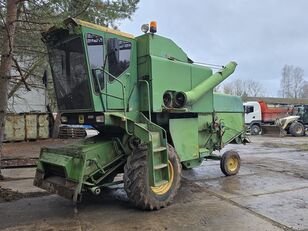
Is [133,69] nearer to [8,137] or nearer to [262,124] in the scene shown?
[8,137]

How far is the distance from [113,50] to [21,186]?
4038mm

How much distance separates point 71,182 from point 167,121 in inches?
98.8

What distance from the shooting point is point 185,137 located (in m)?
7.21

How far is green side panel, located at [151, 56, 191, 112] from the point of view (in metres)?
6.54

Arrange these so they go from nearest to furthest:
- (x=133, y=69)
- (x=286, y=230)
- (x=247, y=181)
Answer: (x=286, y=230) < (x=133, y=69) < (x=247, y=181)

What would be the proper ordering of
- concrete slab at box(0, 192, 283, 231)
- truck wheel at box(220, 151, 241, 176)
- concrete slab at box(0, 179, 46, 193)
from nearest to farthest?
concrete slab at box(0, 192, 283, 231), concrete slab at box(0, 179, 46, 193), truck wheel at box(220, 151, 241, 176)

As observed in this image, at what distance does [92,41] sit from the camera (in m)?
5.73

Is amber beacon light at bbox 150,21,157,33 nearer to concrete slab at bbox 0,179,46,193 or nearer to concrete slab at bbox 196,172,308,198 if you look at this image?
concrete slab at bbox 196,172,308,198

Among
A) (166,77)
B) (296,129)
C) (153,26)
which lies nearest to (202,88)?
(166,77)

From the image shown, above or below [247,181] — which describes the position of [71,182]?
above

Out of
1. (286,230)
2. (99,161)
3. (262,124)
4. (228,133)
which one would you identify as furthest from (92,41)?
(262,124)

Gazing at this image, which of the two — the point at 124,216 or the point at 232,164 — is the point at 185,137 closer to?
the point at 124,216

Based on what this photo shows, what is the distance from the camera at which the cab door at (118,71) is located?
5.97 metres

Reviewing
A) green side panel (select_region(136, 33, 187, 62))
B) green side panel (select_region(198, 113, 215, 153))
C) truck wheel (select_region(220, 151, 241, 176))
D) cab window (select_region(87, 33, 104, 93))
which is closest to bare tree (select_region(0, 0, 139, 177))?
cab window (select_region(87, 33, 104, 93))
